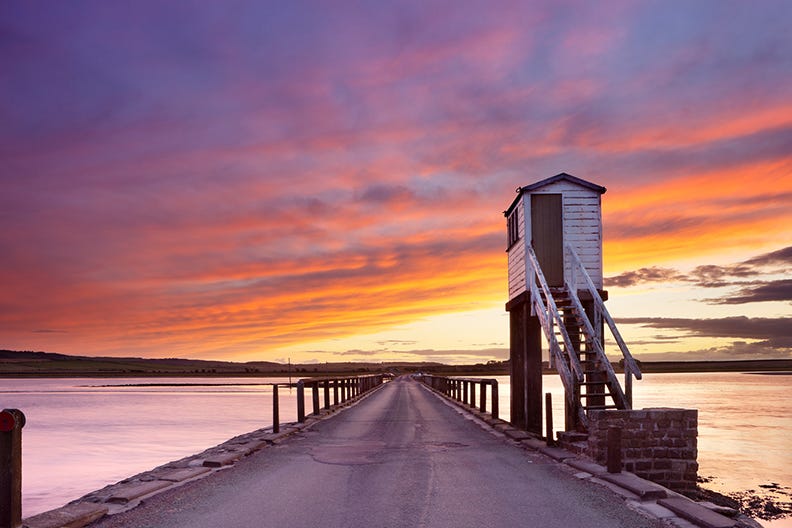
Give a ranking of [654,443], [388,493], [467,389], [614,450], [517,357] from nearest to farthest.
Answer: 1. [388,493]
2. [614,450]
3. [654,443]
4. [517,357]
5. [467,389]

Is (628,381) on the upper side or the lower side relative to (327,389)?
upper

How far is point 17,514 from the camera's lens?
22.3 feet

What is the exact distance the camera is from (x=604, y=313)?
16.6 m

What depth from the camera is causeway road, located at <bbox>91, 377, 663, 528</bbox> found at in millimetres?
7668

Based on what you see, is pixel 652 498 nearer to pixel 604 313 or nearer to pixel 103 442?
pixel 604 313

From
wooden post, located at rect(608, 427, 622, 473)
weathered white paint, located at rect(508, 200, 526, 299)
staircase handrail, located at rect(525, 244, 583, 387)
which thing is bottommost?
wooden post, located at rect(608, 427, 622, 473)

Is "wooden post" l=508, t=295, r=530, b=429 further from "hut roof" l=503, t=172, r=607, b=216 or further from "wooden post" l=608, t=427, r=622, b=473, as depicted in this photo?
"wooden post" l=608, t=427, r=622, b=473

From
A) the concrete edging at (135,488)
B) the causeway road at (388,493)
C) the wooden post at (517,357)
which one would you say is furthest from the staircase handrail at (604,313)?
the concrete edging at (135,488)

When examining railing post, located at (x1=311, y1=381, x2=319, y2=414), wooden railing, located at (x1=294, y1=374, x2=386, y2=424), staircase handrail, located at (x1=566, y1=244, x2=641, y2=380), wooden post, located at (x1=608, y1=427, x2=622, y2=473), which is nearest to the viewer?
wooden post, located at (x1=608, y1=427, x2=622, y2=473)

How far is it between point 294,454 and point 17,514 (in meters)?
7.01

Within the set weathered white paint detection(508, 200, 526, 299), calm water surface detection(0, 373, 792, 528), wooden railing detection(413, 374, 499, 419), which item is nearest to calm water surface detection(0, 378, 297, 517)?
calm water surface detection(0, 373, 792, 528)

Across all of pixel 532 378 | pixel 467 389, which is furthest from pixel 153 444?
pixel 532 378

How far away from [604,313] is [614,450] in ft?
21.1

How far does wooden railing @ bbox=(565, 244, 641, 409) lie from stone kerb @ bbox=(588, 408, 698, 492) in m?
1.14
